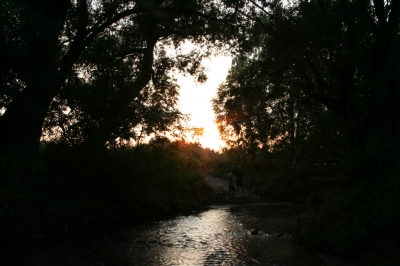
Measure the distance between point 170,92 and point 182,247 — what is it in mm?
10335

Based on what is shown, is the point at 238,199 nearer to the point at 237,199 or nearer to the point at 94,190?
the point at 237,199

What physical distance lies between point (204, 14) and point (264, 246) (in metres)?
10.6

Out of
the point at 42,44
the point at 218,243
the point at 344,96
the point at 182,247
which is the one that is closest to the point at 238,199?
the point at 344,96

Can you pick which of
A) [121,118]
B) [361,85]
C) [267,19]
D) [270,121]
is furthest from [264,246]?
[270,121]

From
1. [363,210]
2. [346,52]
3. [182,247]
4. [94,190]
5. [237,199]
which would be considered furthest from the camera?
[237,199]

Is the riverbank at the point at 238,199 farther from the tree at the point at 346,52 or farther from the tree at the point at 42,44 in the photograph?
the tree at the point at 42,44

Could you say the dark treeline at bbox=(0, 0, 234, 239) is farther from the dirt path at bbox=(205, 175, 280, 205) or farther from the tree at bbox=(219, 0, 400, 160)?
the dirt path at bbox=(205, 175, 280, 205)

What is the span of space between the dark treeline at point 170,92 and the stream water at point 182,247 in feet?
3.94

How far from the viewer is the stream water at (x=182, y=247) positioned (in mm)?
9656

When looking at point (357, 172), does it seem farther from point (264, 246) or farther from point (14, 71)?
point (14, 71)

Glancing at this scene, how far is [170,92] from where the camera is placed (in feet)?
64.2

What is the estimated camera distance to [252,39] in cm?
1694

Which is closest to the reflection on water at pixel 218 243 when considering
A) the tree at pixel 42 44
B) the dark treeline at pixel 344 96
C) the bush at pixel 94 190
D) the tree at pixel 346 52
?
the dark treeline at pixel 344 96

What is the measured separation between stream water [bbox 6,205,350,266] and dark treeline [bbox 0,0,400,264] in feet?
3.94
